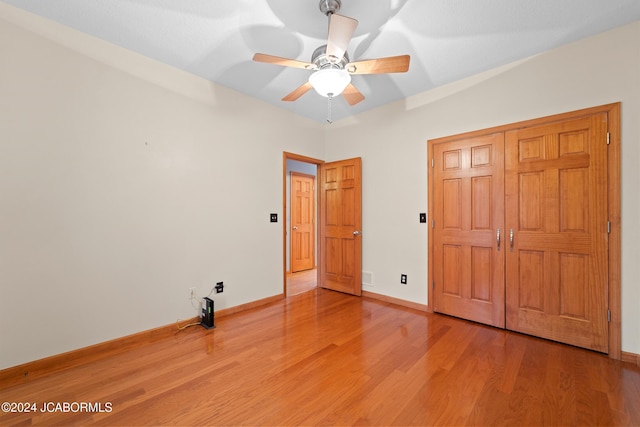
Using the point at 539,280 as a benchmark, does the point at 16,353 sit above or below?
below

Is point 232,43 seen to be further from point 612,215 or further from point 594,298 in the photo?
point 594,298

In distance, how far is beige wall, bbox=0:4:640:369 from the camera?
1.99 meters

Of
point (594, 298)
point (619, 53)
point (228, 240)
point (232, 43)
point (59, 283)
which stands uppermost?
point (232, 43)

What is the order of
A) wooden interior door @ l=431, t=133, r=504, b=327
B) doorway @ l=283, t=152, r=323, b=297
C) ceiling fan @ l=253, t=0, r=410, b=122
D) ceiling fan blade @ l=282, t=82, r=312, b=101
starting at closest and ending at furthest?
ceiling fan @ l=253, t=0, r=410, b=122 < ceiling fan blade @ l=282, t=82, r=312, b=101 < wooden interior door @ l=431, t=133, r=504, b=327 < doorway @ l=283, t=152, r=323, b=297

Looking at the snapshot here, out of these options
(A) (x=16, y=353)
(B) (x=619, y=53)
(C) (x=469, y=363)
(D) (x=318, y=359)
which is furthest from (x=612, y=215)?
(A) (x=16, y=353)

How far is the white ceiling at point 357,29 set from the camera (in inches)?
76.2

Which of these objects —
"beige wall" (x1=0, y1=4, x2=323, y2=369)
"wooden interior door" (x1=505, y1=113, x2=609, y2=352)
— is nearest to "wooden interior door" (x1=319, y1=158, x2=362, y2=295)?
"beige wall" (x1=0, y1=4, x2=323, y2=369)

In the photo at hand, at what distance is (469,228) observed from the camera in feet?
9.71

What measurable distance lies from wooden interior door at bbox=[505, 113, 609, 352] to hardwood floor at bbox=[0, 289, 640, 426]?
24 centimetres

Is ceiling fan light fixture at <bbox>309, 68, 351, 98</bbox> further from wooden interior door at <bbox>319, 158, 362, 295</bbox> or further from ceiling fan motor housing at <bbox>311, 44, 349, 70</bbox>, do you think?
wooden interior door at <bbox>319, 158, 362, 295</bbox>

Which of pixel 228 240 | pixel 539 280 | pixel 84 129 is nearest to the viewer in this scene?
pixel 84 129

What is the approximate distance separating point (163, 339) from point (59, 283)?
967 mm

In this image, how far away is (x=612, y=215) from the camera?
219 centimetres

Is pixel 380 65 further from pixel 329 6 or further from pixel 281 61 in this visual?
pixel 281 61
